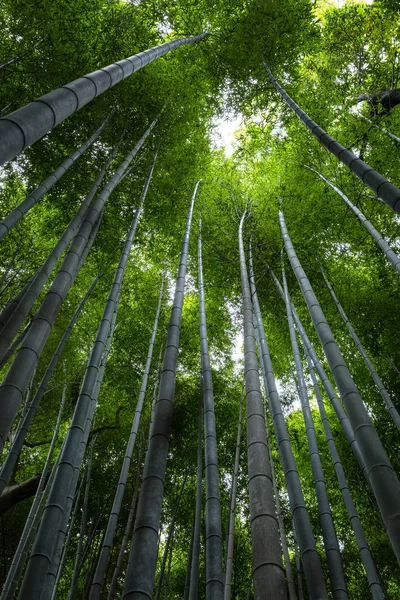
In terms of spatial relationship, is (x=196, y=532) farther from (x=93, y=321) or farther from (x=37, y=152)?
(x=37, y=152)

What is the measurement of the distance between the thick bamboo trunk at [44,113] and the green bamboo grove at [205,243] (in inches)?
29.3

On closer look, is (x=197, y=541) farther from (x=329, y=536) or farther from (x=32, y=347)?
(x=32, y=347)

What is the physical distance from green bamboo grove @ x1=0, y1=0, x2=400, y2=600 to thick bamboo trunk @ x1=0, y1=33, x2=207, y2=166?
2.44 feet

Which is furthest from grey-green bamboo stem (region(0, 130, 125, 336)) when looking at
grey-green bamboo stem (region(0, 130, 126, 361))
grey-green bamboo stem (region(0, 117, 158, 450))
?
grey-green bamboo stem (region(0, 117, 158, 450))

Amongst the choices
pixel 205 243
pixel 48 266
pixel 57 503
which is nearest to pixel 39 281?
pixel 48 266

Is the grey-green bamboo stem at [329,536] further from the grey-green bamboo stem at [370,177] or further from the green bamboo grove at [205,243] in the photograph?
the grey-green bamboo stem at [370,177]

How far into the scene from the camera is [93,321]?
21.6ft

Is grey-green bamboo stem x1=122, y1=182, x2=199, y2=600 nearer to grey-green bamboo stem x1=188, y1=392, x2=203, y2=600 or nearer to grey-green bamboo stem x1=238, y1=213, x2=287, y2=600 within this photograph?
grey-green bamboo stem x1=238, y1=213, x2=287, y2=600

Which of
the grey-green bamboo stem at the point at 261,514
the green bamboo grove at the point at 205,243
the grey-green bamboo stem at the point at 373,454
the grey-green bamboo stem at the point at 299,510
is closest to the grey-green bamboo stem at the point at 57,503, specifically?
the green bamboo grove at the point at 205,243

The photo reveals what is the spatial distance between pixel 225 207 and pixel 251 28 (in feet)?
7.76

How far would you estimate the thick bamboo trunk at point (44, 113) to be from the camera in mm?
1264

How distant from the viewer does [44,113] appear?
56.8 inches

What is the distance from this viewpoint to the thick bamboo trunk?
4.15 ft

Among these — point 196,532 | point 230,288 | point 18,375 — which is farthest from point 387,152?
point 18,375
